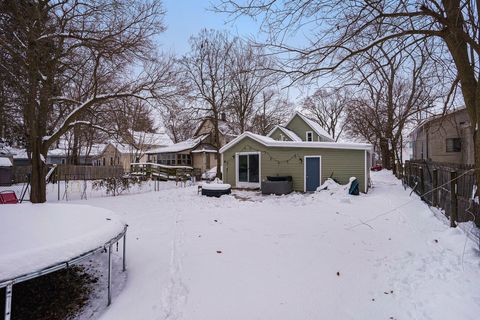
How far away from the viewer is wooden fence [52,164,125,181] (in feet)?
51.4

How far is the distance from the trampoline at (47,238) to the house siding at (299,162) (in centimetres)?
1110

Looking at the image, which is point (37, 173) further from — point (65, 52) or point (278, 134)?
point (278, 134)

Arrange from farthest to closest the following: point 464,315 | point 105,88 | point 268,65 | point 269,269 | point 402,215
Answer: point 105,88 < point 402,215 < point 268,65 < point 269,269 < point 464,315

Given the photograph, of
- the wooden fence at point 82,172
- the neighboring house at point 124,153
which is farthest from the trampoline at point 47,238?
the neighboring house at point 124,153

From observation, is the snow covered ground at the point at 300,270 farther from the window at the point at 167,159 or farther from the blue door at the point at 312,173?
the window at the point at 167,159

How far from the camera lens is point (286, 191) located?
13539mm

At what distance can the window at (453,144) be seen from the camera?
1659 cm

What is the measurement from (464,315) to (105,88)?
42.5 feet

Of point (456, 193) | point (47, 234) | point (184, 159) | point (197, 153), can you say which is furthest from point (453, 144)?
point (184, 159)

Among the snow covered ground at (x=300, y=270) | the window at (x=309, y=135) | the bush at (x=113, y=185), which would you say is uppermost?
the window at (x=309, y=135)

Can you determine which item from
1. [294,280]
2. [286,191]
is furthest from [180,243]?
[286,191]

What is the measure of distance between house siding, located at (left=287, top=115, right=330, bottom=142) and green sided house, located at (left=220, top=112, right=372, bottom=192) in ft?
27.9

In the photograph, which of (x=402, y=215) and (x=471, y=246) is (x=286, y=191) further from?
(x=471, y=246)

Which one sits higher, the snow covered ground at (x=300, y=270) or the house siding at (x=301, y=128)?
the house siding at (x=301, y=128)
